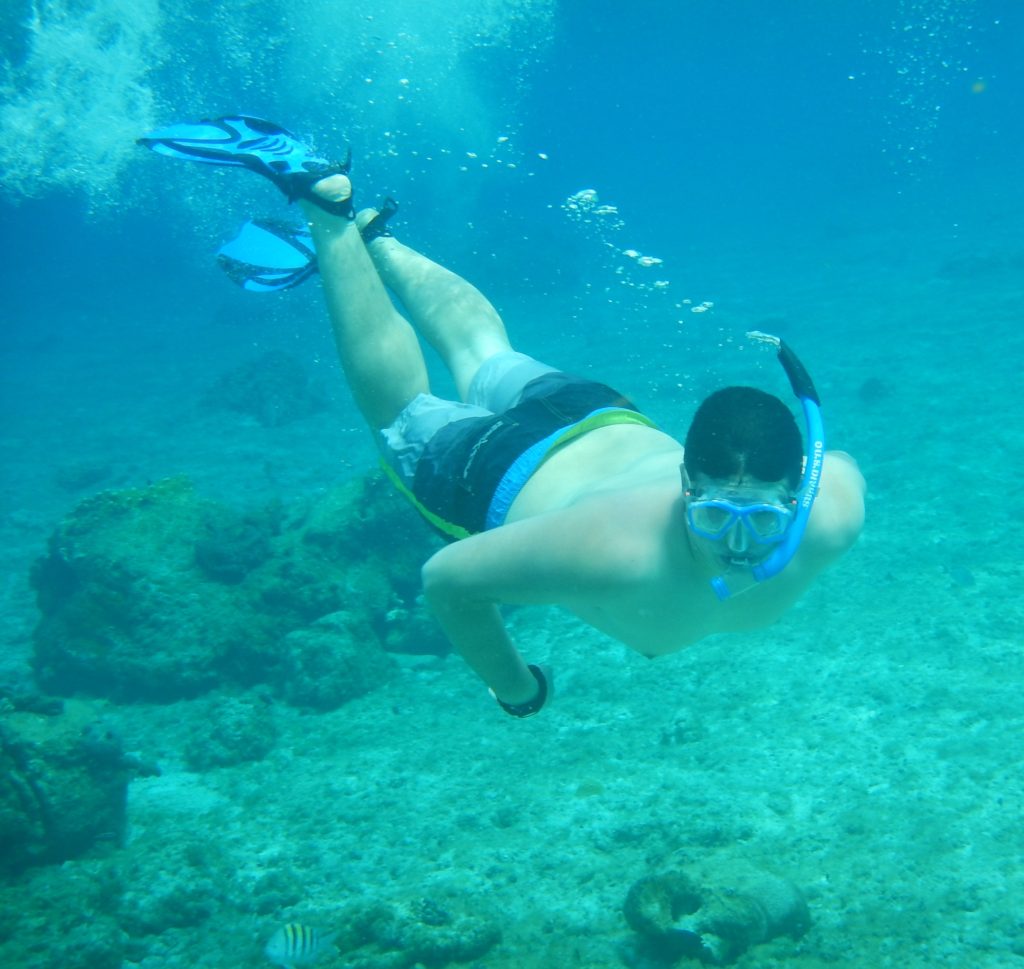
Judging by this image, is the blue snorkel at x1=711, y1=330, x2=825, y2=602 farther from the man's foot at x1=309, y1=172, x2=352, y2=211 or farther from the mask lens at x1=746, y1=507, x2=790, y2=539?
the man's foot at x1=309, y1=172, x2=352, y2=211

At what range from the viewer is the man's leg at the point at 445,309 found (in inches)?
207

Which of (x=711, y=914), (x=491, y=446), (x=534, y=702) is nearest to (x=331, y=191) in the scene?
(x=491, y=446)

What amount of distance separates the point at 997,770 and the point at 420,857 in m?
Answer: 4.08

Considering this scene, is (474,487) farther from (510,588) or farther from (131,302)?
(131,302)

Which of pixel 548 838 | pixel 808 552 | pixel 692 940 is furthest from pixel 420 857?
pixel 808 552

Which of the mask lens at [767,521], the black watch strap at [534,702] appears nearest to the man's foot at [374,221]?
the black watch strap at [534,702]

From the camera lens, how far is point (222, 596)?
8492 mm

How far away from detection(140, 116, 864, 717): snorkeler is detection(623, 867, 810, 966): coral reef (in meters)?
1.47

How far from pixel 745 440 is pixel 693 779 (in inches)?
159

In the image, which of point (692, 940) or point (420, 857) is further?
point (420, 857)

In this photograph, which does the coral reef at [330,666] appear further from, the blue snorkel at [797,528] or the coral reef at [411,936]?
the blue snorkel at [797,528]

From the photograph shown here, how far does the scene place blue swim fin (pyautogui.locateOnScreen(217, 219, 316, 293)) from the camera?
18.8 feet

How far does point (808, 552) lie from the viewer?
9.09 ft

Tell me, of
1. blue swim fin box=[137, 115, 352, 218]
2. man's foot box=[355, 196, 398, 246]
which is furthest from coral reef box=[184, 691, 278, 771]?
blue swim fin box=[137, 115, 352, 218]
